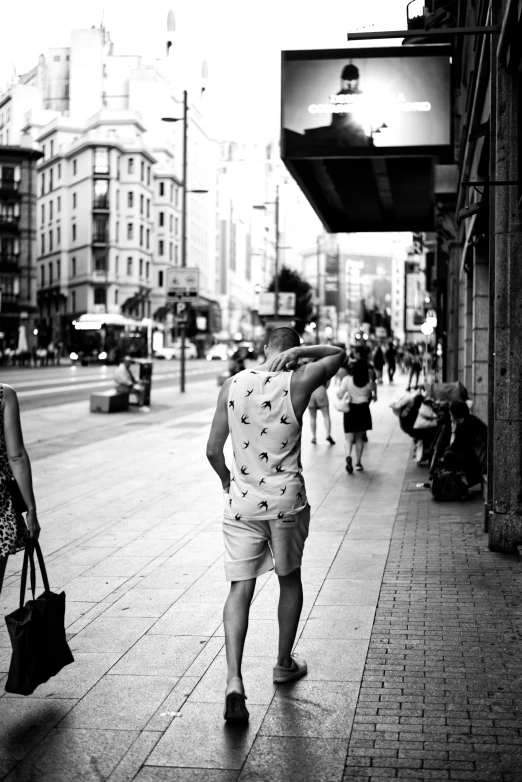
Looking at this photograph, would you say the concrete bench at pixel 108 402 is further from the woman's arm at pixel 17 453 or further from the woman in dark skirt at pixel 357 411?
the woman's arm at pixel 17 453

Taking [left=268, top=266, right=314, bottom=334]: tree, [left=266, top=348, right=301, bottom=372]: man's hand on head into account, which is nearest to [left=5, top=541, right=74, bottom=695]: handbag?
[left=266, top=348, right=301, bottom=372]: man's hand on head

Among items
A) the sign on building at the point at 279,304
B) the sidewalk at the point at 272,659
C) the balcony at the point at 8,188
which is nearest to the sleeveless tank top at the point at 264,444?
the sidewalk at the point at 272,659

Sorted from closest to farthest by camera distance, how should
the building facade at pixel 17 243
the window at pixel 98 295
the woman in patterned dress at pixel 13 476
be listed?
the woman in patterned dress at pixel 13 476 < the building facade at pixel 17 243 < the window at pixel 98 295

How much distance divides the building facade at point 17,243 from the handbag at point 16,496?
265 feet

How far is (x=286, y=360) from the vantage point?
504 cm

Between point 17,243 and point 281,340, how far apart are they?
277ft

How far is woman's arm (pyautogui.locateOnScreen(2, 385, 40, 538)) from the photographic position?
16.8ft

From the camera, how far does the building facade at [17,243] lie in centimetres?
8512

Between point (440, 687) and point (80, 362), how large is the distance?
2907 inches

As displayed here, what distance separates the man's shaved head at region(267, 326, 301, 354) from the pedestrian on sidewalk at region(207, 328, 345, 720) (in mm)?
31

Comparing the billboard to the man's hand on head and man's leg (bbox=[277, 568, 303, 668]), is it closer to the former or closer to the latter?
the man's hand on head

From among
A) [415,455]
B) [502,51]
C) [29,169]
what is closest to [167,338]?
[29,169]

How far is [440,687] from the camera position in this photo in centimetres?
525

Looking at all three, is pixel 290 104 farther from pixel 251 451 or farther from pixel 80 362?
pixel 80 362
